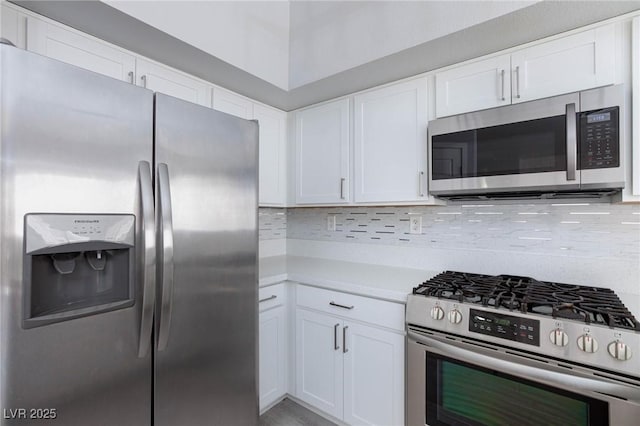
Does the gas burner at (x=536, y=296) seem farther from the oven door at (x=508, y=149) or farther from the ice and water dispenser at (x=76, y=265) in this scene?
the ice and water dispenser at (x=76, y=265)

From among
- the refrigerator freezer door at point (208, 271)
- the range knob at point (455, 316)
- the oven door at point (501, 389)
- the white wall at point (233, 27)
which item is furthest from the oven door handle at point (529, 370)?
the white wall at point (233, 27)

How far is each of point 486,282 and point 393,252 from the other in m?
0.70

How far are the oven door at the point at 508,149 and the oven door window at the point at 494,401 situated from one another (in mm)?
829

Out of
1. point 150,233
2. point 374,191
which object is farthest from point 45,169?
point 374,191

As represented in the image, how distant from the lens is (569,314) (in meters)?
1.16

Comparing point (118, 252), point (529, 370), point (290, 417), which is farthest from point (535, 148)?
point (290, 417)

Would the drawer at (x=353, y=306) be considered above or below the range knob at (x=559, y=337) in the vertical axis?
below

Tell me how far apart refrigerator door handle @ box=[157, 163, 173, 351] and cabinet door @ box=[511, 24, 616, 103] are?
1624 mm

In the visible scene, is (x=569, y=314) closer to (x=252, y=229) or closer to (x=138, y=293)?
(x=252, y=229)

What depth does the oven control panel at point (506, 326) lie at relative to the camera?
46.5 inches

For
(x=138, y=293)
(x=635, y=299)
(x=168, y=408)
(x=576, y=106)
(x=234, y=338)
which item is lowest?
(x=168, y=408)

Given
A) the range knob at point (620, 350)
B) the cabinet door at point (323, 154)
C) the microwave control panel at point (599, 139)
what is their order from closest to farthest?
the range knob at point (620, 350), the microwave control panel at point (599, 139), the cabinet door at point (323, 154)

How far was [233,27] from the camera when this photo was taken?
1.70 meters

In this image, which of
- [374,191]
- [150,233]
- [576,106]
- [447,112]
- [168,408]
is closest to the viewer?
[150,233]
